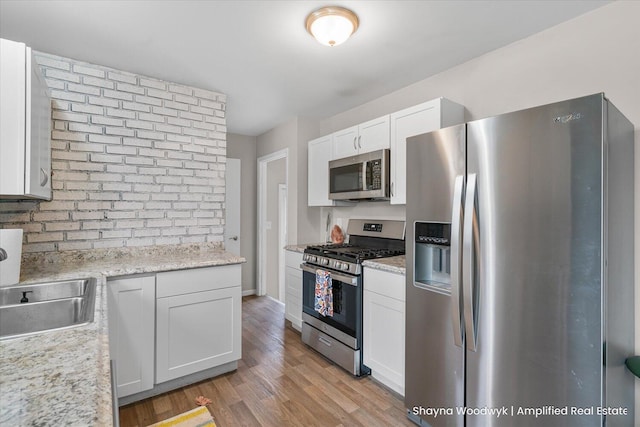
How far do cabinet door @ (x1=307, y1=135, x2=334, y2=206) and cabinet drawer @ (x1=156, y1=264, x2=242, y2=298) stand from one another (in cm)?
141

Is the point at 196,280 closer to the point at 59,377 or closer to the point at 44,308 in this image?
the point at 44,308

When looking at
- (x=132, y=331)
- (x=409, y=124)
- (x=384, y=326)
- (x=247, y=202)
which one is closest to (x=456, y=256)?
(x=384, y=326)

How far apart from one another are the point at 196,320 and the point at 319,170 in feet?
6.62

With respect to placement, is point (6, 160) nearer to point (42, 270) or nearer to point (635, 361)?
point (42, 270)

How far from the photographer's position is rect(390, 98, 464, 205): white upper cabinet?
7.59 ft

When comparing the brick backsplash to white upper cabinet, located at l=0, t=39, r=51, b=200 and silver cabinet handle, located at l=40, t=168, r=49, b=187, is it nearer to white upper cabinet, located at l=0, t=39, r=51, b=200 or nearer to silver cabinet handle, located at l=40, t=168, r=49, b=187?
silver cabinet handle, located at l=40, t=168, r=49, b=187

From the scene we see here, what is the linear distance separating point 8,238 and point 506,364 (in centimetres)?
251

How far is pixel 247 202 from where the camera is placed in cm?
477

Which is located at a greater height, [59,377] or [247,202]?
[247,202]

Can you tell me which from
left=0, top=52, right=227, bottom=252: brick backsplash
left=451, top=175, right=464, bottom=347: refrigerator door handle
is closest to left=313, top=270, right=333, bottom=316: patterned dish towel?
left=0, top=52, right=227, bottom=252: brick backsplash

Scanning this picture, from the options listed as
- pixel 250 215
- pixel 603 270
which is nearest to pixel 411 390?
pixel 603 270

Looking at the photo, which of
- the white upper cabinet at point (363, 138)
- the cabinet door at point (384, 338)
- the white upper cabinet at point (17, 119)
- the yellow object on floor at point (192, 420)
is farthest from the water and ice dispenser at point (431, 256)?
the white upper cabinet at point (17, 119)

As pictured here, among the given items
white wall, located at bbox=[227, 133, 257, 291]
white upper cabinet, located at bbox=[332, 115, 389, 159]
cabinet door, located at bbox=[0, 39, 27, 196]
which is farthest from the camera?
white wall, located at bbox=[227, 133, 257, 291]

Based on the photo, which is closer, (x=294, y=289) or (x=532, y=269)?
(x=532, y=269)
